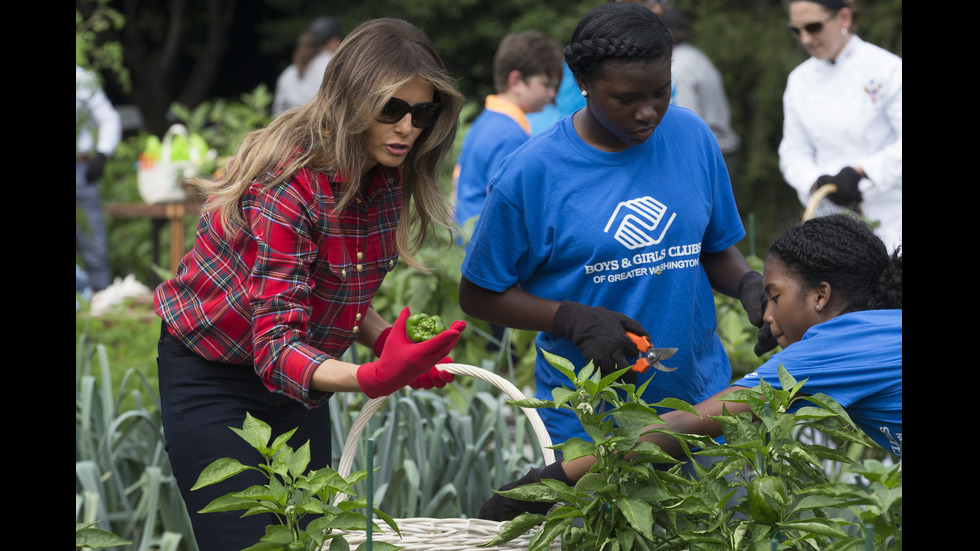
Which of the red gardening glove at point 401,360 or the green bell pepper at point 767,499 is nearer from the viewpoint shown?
the green bell pepper at point 767,499

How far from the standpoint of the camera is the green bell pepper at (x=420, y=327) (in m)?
1.59

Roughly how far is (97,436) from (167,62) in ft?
26.7

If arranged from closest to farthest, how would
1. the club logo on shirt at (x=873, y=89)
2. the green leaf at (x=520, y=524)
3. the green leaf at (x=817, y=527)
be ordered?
1. the green leaf at (x=817, y=527)
2. the green leaf at (x=520, y=524)
3. the club logo on shirt at (x=873, y=89)

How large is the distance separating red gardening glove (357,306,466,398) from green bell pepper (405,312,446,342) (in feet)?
0.21

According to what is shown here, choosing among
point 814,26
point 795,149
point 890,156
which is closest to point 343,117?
Result: point 890,156

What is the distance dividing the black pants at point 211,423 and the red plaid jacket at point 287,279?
0.04 m

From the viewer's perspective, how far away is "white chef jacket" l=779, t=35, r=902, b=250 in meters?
3.63

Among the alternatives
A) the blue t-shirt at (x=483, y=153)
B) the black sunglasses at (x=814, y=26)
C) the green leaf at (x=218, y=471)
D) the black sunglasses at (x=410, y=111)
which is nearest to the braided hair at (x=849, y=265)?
the black sunglasses at (x=410, y=111)

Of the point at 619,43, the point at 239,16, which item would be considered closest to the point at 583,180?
the point at 619,43

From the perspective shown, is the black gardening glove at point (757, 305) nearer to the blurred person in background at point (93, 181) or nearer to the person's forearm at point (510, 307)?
the person's forearm at point (510, 307)

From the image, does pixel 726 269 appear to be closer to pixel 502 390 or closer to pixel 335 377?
pixel 502 390

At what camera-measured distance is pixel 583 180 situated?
1885 mm

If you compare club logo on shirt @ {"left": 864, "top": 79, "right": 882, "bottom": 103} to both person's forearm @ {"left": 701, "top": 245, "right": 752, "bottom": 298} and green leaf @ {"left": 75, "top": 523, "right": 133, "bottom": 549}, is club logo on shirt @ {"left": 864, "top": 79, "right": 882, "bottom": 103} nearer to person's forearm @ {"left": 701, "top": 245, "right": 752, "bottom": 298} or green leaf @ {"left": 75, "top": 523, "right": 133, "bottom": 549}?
person's forearm @ {"left": 701, "top": 245, "right": 752, "bottom": 298}

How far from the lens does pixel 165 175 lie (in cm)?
600
